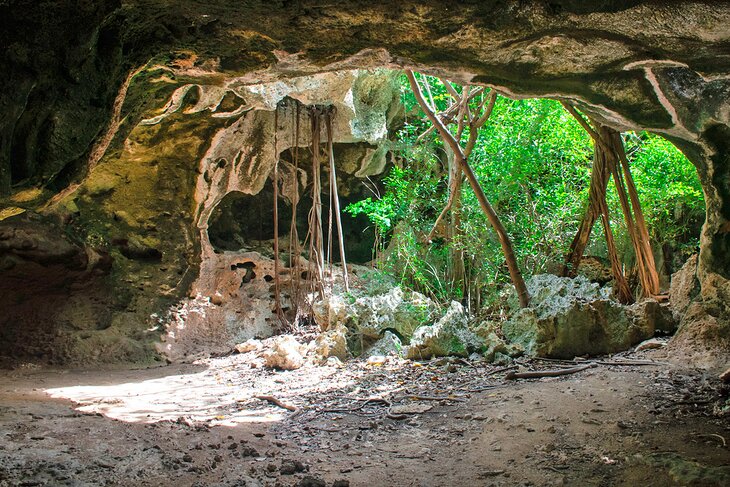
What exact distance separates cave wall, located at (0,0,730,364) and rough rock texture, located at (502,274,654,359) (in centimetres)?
98

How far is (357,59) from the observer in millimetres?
3398

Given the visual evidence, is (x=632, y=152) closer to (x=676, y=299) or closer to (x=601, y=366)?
(x=676, y=299)

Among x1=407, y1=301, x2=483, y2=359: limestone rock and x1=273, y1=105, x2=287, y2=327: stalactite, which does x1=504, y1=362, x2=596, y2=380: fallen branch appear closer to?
x1=407, y1=301, x2=483, y2=359: limestone rock

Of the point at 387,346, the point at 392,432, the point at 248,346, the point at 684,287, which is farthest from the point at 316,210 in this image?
the point at 392,432

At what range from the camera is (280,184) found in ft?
29.9

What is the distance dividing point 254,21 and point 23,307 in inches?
188

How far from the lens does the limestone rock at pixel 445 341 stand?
5.61 m

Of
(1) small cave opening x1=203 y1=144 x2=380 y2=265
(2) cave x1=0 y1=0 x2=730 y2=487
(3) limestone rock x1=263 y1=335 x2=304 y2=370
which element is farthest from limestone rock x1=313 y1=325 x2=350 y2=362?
(1) small cave opening x1=203 y1=144 x2=380 y2=265

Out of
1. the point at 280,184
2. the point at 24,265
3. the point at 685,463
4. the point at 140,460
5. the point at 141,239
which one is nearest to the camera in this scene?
the point at 685,463

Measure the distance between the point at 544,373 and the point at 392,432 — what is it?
1.44 meters

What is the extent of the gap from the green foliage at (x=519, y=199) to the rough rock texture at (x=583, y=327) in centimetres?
142

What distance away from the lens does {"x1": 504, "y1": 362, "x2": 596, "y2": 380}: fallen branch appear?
14.6 feet

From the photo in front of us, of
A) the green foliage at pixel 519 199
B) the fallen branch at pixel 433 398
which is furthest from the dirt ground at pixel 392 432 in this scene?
the green foliage at pixel 519 199

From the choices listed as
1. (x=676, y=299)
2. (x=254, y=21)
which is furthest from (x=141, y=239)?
(x=676, y=299)
